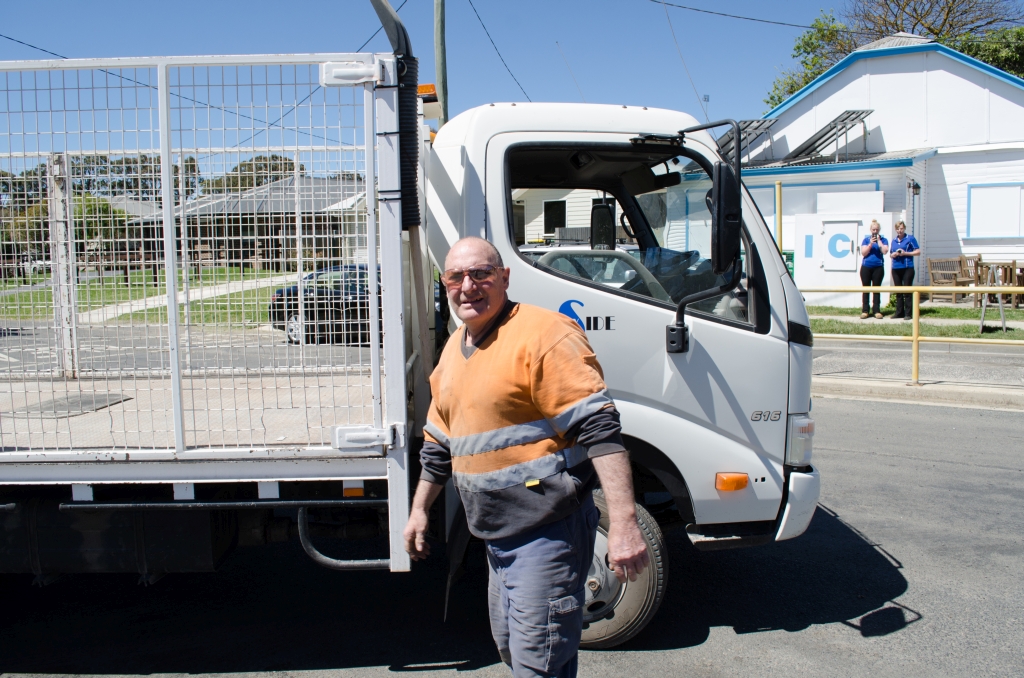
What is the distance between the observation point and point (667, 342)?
133 inches

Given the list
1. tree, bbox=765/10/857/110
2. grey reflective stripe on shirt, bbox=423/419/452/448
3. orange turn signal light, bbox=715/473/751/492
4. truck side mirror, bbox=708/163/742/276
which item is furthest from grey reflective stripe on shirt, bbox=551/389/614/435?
tree, bbox=765/10/857/110

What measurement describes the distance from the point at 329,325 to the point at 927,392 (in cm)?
788

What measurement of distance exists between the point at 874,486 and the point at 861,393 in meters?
3.65

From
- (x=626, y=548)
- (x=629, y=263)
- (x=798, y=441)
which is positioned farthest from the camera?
(x=629, y=263)

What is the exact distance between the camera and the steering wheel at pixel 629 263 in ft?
11.7

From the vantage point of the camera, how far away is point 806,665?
340cm

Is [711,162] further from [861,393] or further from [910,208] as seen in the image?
[910,208]

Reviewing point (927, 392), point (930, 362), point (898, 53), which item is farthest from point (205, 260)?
point (898, 53)

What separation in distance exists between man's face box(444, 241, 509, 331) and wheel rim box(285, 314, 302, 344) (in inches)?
35.1

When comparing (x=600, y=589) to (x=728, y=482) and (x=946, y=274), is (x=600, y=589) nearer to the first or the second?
(x=728, y=482)

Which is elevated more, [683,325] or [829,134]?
[829,134]

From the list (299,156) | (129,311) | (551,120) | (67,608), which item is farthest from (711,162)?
(67,608)

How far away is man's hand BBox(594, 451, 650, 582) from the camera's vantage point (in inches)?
90.1

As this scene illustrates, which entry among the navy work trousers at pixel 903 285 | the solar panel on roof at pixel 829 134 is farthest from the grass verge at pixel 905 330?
the solar panel on roof at pixel 829 134
